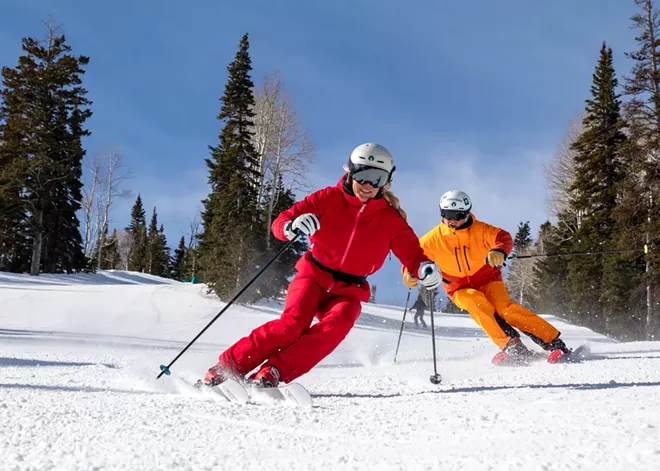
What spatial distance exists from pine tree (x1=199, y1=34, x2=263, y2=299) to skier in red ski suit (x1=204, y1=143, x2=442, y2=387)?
12.9 m

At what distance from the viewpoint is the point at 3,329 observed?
435 inches

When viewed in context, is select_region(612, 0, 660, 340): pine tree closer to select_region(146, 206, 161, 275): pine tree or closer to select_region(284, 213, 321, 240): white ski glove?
select_region(284, 213, 321, 240): white ski glove

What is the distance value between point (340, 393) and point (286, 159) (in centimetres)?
1997

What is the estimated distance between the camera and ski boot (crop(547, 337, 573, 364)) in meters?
4.60

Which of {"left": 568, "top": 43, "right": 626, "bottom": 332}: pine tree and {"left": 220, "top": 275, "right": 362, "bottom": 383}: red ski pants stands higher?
{"left": 568, "top": 43, "right": 626, "bottom": 332}: pine tree

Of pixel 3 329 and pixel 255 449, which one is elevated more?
pixel 255 449

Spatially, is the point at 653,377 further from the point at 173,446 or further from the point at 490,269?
the point at 173,446

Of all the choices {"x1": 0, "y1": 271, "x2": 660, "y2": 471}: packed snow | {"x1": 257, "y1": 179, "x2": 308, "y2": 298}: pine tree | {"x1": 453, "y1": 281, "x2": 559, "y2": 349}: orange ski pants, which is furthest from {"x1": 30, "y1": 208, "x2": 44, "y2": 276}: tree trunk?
{"x1": 453, "y1": 281, "x2": 559, "y2": 349}: orange ski pants

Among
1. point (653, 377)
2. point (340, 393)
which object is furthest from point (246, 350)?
point (653, 377)

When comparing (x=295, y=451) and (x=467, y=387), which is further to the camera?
(x=467, y=387)

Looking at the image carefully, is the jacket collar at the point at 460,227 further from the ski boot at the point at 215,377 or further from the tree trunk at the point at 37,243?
the tree trunk at the point at 37,243

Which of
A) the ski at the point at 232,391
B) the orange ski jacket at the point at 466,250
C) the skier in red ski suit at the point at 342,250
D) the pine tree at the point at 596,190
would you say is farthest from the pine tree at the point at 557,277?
the ski at the point at 232,391

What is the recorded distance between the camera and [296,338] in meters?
3.15

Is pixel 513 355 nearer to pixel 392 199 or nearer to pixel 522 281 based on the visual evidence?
pixel 392 199
